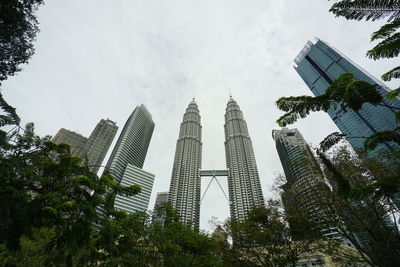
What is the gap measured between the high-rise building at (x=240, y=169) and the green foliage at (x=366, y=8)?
243 ft

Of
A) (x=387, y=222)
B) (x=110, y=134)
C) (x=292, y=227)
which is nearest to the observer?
(x=387, y=222)

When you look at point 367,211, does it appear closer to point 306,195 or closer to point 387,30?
point 306,195

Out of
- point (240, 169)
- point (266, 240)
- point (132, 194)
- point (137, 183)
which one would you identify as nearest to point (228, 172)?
point (240, 169)

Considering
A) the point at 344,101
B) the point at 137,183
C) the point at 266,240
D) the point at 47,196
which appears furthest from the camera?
the point at 137,183

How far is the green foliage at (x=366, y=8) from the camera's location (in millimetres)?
2777

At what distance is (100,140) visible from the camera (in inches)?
4788

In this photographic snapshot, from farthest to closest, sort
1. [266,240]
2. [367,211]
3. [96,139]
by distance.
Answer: [96,139] < [266,240] < [367,211]

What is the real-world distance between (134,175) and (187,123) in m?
46.8

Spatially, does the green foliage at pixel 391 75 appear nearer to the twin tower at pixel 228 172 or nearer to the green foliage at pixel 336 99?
the green foliage at pixel 336 99

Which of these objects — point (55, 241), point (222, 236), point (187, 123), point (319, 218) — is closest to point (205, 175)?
point (187, 123)

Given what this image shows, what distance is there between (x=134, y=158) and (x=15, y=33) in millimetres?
121800

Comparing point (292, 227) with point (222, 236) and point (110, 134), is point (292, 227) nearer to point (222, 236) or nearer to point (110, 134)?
point (222, 236)

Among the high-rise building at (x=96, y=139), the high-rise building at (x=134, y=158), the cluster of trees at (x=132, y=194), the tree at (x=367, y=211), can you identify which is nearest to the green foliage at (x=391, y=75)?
the cluster of trees at (x=132, y=194)

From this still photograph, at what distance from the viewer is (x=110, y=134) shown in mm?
127125
